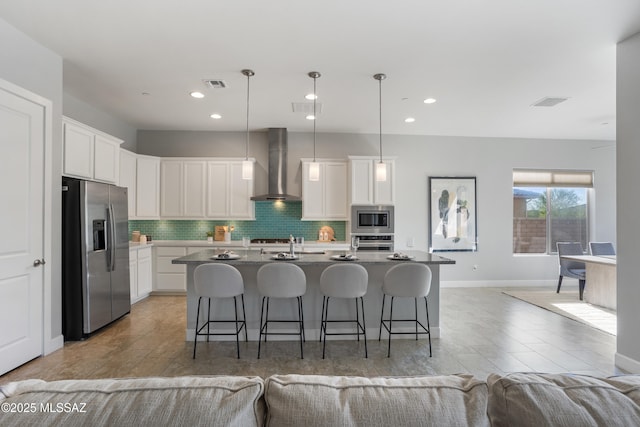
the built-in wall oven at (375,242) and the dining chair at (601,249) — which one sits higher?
the built-in wall oven at (375,242)

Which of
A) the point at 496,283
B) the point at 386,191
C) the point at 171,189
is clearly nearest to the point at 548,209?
the point at 496,283

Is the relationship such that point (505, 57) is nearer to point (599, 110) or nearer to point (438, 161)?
point (599, 110)

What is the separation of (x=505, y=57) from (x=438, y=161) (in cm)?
323

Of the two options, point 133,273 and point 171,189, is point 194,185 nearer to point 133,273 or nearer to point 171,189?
point 171,189

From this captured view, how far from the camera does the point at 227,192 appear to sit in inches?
231

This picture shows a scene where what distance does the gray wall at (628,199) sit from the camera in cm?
286

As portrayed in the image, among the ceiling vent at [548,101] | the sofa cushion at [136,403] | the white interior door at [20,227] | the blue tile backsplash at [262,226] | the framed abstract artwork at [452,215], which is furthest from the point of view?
the framed abstract artwork at [452,215]

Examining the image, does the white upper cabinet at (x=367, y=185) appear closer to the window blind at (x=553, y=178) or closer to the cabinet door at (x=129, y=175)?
the window blind at (x=553, y=178)

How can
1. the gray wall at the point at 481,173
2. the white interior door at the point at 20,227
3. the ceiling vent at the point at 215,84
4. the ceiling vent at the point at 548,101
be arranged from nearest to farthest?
1. the white interior door at the point at 20,227
2. the ceiling vent at the point at 215,84
3. the ceiling vent at the point at 548,101
4. the gray wall at the point at 481,173

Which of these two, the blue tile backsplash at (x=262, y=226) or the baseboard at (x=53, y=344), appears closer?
the baseboard at (x=53, y=344)

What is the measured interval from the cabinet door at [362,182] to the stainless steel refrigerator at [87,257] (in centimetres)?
354

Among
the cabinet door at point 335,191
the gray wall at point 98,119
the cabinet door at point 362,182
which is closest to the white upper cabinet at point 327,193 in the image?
the cabinet door at point 335,191

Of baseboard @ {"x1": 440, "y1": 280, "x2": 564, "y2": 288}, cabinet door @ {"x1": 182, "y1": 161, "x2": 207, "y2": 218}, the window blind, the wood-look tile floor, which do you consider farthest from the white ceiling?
baseboard @ {"x1": 440, "y1": 280, "x2": 564, "y2": 288}

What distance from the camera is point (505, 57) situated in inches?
131
